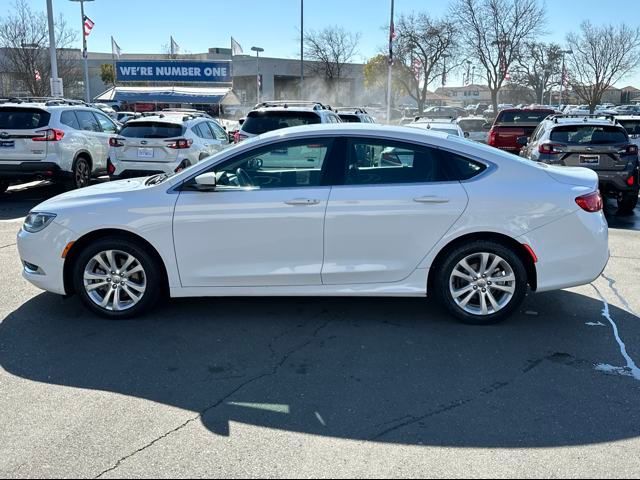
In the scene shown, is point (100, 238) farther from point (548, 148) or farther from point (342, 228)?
point (548, 148)

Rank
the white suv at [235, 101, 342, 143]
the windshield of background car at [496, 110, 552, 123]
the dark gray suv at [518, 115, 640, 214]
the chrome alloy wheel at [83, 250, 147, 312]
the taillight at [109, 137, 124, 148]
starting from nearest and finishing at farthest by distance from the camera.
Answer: the chrome alloy wheel at [83, 250, 147, 312], the dark gray suv at [518, 115, 640, 214], the white suv at [235, 101, 342, 143], the taillight at [109, 137, 124, 148], the windshield of background car at [496, 110, 552, 123]

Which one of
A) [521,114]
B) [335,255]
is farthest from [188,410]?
[521,114]

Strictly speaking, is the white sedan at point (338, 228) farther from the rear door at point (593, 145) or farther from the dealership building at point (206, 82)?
the dealership building at point (206, 82)

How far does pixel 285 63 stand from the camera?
61.4 m

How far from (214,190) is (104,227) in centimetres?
95

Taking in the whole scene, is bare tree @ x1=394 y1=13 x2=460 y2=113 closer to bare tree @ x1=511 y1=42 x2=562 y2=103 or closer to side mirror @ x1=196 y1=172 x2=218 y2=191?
bare tree @ x1=511 y1=42 x2=562 y2=103

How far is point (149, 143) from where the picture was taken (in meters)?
10.9

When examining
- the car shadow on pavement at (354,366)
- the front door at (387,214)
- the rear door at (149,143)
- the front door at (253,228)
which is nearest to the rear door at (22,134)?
the rear door at (149,143)

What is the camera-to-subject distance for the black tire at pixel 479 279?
191 inches

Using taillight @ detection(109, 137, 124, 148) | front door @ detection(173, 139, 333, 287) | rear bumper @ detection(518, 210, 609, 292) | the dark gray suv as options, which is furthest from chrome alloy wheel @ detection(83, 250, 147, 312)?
the dark gray suv

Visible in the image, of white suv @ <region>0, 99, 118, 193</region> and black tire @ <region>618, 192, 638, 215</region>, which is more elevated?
white suv @ <region>0, 99, 118, 193</region>

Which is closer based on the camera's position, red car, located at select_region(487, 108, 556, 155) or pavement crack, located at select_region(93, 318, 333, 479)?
pavement crack, located at select_region(93, 318, 333, 479)

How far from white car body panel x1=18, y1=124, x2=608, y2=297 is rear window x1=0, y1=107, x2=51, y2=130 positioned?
6992 mm

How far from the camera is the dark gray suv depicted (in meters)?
9.78
